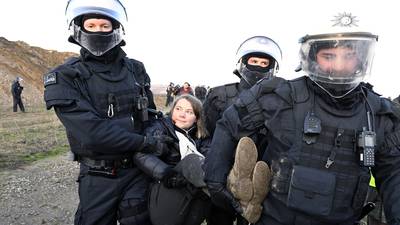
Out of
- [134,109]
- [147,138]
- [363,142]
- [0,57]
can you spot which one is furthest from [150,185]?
[0,57]

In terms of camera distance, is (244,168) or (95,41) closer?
(244,168)

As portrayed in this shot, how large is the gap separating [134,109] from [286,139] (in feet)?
4.17

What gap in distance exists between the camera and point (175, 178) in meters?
2.87

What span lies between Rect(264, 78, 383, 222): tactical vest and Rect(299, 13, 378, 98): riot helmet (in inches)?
4.8

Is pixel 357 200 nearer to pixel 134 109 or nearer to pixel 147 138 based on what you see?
pixel 147 138

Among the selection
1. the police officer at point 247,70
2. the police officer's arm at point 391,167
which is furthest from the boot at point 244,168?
the police officer at point 247,70

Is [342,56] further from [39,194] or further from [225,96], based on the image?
[39,194]

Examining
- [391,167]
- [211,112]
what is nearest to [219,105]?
[211,112]

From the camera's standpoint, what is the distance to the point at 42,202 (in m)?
6.36

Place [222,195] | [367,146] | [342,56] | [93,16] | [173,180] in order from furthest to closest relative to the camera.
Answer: [93,16], [173,180], [222,195], [342,56], [367,146]

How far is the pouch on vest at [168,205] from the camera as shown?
2898 millimetres

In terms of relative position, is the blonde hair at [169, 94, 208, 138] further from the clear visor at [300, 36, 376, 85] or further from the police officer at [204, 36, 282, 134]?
the clear visor at [300, 36, 376, 85]

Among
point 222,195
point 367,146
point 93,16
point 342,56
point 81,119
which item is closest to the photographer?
point 367,146

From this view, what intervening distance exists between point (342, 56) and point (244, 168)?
0.83 m
